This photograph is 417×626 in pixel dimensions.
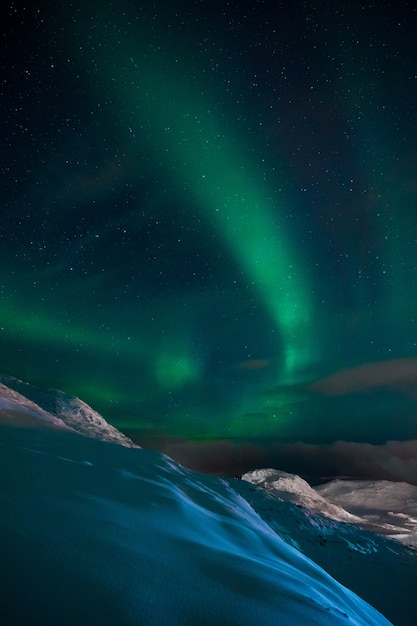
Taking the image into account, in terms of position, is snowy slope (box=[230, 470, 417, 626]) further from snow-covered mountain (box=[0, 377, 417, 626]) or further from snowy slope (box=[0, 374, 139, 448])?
snowy slope (box=[0, 374, 139, 448])

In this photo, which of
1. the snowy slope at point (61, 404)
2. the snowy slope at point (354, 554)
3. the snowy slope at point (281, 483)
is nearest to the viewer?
the snowy slope at point (354, 554)

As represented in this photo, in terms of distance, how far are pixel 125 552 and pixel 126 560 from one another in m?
0.28

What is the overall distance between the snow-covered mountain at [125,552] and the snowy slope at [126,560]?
20mm

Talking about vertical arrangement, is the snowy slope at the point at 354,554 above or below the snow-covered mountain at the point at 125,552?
below

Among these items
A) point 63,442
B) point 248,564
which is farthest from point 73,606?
point 63,442

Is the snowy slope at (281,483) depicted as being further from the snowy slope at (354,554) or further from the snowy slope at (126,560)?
the snowy slope at (126,560)

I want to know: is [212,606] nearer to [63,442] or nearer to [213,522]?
[213,522]

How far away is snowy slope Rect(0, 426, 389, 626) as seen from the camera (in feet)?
15.1

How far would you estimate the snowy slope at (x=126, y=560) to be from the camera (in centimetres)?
459

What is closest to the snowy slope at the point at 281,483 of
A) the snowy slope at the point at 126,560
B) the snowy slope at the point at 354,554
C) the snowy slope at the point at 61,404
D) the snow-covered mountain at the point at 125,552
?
the snowy slope at the point at 354,554

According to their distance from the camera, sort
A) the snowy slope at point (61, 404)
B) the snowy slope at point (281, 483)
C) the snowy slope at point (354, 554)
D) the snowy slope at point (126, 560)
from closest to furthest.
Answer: the snowy slope at point (126, 560)
the snowy slope at point (354, 554)
the snowy slope at point (61, 404)
the snowy slope at point (281, 483)

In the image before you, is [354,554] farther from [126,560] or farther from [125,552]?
[126,560]

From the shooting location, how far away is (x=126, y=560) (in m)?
5.82

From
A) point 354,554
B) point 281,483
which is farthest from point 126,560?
point 281,483
